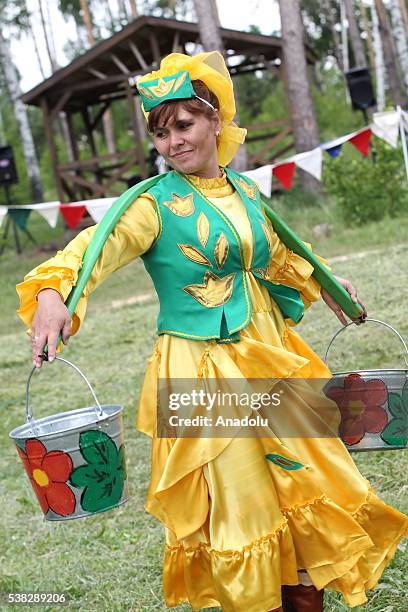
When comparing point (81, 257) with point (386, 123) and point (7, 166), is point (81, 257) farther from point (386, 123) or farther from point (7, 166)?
point (7, 166)

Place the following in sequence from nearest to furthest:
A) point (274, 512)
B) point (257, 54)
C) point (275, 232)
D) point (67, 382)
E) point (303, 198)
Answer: point (274, 512) < point (275, 232) < point (67, 382) < point (303, 198) < point (257, 54)

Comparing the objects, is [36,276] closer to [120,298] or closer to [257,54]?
[120,298]

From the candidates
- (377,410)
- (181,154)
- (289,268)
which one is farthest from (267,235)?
(377,410)

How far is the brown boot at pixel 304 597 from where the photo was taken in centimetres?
254

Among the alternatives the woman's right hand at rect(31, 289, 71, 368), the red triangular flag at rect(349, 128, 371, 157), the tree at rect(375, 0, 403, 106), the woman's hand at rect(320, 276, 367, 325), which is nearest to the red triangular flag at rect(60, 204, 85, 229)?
the red triangular flag at rect(349, 128, 371, 157)

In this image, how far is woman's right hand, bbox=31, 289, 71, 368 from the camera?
6.94ft

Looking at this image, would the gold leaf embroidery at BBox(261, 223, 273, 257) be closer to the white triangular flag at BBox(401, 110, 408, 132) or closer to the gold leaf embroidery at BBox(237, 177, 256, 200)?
the gold leaf embroidery at BBox(237, 177, 256, 200)

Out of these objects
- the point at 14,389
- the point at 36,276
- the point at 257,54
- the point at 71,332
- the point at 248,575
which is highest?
the point at 257,54

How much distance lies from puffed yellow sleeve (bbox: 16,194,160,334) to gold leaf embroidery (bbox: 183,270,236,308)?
7.3 inches

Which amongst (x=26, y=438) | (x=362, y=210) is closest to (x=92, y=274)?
(x=26, y=438)

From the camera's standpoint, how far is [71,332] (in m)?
2.21

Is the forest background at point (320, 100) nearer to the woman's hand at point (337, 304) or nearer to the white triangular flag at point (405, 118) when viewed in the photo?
the white triangular flag at point (405, 118)

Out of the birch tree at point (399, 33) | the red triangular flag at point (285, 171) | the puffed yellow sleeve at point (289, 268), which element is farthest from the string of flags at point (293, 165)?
the birch tree at point (399, 33)

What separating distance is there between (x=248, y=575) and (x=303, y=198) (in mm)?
13810
